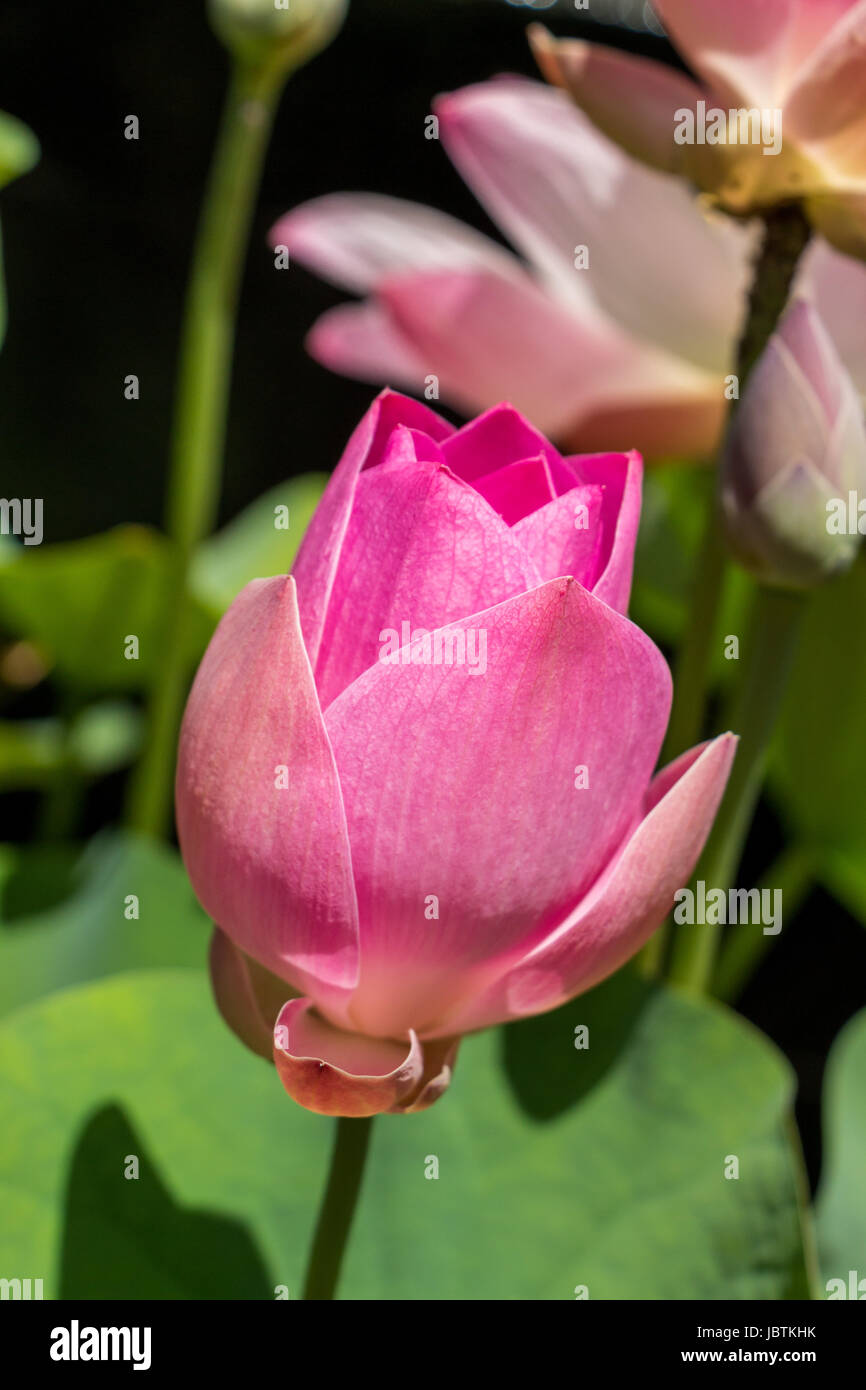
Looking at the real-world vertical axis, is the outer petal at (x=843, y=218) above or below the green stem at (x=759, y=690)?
above

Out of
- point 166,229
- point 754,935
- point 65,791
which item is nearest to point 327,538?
point 754,935

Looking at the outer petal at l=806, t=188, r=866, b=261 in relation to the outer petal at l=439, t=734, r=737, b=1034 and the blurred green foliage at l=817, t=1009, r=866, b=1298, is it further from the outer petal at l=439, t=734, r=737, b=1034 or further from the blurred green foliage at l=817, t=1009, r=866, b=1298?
the blurred green foliage at l=817, t=1009, r=866, b=1298

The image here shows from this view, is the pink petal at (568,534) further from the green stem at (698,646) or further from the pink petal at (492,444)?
the green stem at (698,646)

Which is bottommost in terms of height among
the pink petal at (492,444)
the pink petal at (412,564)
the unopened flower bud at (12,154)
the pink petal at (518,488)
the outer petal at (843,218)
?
the pink petal at (412,564)

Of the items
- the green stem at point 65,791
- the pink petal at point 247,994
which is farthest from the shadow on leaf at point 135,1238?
the green stem at point 65,791

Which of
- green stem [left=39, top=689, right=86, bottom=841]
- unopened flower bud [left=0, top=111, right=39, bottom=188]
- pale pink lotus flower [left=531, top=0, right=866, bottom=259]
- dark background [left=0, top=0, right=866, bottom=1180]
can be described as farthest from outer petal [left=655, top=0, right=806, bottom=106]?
dark background [left=0, top=0, right=866, bottom=1180]
